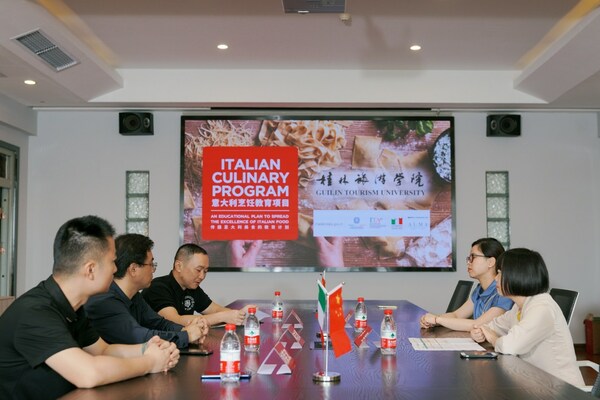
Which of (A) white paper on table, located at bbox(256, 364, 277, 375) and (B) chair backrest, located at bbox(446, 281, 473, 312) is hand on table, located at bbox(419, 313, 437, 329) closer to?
(A) white paper on table, located at bbox(256, 364, 277, 375)

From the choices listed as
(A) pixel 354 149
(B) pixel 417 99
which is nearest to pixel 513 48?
(B) pixel 417 99

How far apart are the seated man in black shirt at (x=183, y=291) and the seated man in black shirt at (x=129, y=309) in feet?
1.54

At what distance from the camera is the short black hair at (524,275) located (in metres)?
2.94

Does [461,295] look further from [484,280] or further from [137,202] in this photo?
[137,202]

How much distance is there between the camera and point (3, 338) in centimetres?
208

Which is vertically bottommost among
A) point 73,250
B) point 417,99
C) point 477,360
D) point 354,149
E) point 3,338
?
point 477,360

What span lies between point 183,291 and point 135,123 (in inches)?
129

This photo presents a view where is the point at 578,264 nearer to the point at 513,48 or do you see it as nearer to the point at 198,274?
the point at 513,48

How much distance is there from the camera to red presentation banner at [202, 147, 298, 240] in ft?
23.9

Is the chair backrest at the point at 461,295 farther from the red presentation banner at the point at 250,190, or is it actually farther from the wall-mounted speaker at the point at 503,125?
the wall-mounted speaker at the point at 503,125

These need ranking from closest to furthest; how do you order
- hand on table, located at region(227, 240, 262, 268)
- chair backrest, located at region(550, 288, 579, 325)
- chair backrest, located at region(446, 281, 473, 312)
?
1. chair backrest, located at region(550, 288, 579, 325)
2. chair backrest, located at region(446, 281, 473, 312)
3. hand on table, located at region(227, 240, 262, 268)

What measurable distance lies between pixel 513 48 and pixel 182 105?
3.29 meters

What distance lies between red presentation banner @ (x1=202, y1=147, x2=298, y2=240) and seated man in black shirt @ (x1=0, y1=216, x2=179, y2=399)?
491cm

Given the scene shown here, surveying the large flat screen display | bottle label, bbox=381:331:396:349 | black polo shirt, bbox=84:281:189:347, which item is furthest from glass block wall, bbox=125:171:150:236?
bottle label, bbox=381:331:396:349
